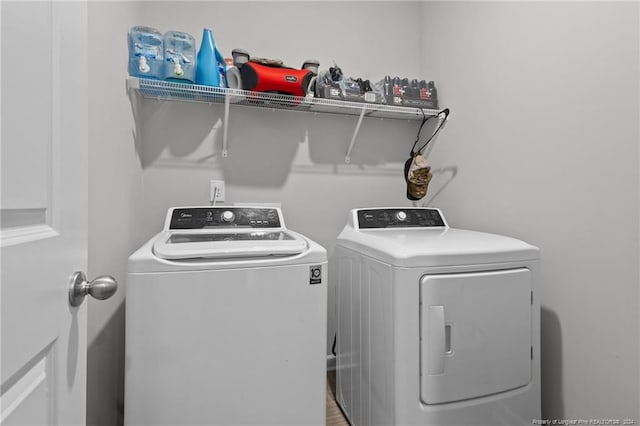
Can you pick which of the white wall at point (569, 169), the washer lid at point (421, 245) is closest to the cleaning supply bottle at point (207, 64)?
the washer lid at point (421, 245)

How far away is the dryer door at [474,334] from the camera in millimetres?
1181

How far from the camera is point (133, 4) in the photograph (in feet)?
5.34

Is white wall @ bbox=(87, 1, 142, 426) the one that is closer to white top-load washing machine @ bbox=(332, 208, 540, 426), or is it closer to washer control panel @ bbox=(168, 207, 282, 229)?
washer control panel @ bbox=(168, 207, 282, 229)

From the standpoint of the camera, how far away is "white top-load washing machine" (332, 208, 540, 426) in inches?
46.5

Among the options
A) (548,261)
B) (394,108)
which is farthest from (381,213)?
(548,261)

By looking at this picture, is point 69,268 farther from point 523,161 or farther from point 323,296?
point 523,161

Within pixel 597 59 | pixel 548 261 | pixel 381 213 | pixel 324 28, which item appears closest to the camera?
pixel 597 59

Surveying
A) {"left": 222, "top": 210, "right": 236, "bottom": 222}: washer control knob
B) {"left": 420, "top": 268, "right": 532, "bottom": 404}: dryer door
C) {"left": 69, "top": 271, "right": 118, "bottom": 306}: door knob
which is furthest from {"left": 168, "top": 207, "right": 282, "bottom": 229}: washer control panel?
{"left": 69, "top": 271, "right": 118, "bottom": 306}: door knob

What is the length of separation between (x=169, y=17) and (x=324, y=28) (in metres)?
0.94

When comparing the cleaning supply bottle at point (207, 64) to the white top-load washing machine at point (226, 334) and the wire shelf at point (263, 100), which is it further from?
the white top-load washing machine at point (226, 334)

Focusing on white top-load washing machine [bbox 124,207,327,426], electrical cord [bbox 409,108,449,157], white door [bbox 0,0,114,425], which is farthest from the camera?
electrical cord [bbox 409,108,449,157]

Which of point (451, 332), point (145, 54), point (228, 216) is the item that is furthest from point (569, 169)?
point (145, 54)

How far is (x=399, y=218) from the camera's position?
1.84 metres

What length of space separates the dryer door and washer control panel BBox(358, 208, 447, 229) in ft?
1.97
